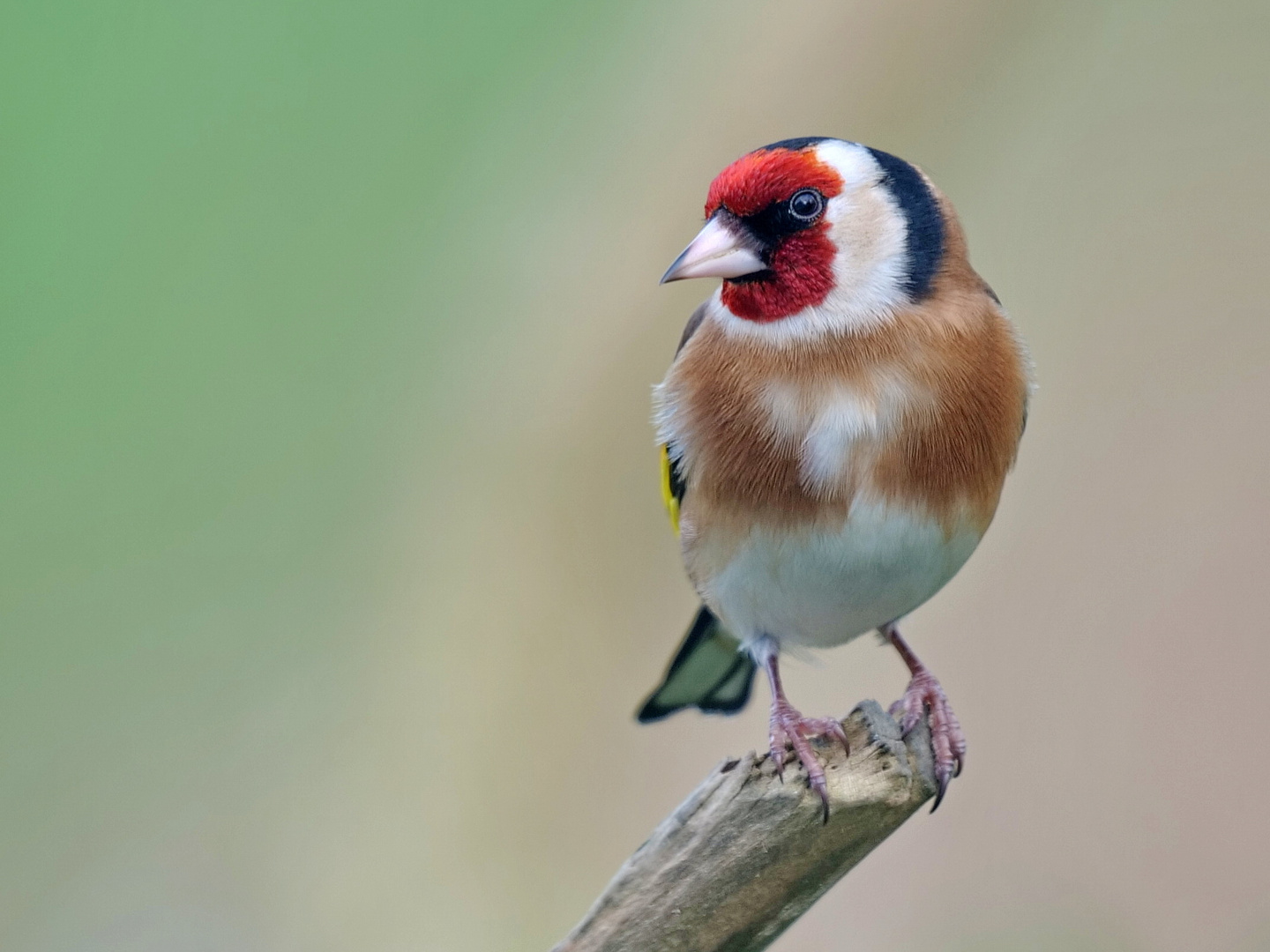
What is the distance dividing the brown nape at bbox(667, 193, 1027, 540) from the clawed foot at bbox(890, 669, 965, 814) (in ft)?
1.07

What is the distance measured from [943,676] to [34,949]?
3047mm

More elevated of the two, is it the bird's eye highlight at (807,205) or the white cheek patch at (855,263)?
the bird's eye highlight at (807,205)

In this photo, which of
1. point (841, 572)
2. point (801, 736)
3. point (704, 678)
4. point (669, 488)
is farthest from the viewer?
point (704, 678)

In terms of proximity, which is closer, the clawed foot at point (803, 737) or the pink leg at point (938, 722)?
the clawed foot at point (803, 737)

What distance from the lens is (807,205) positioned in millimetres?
1946

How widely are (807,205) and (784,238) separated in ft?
0.19

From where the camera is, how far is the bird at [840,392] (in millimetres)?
1947

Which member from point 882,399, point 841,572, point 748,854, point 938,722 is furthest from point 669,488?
point 748,854

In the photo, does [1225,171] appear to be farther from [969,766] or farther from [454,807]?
[454,807]

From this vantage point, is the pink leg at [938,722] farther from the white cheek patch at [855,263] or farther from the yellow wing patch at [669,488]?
the white cheek patch at [855,263]

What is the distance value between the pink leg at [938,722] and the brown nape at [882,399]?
0.33m

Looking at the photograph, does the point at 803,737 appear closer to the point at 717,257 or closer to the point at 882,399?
the point at 882,399

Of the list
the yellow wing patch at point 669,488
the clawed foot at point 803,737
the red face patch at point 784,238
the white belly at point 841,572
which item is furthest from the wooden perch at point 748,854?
the red face patch at point 784,238

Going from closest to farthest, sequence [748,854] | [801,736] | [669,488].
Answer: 1. [748,854]
2. [801,736]
3. [669,488]
